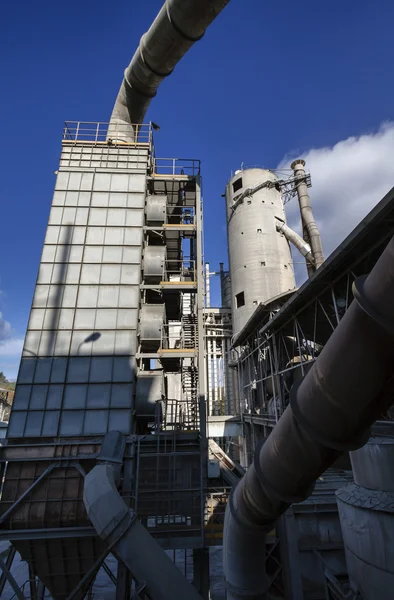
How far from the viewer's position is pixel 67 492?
34.2ft

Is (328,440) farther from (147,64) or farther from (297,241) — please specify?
(297,241)

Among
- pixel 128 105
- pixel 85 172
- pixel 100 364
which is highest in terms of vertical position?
pixel 128 105

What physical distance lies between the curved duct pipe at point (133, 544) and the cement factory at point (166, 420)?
4 centimetres

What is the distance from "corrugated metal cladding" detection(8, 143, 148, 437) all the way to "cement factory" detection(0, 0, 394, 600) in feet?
0.21

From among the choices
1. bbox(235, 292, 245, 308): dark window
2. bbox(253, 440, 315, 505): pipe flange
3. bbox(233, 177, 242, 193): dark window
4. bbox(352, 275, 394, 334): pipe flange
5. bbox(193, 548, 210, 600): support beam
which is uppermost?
bbox(233, 177, 242, 193): dark window

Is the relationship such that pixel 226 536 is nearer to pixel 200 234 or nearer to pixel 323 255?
pixel 200 234

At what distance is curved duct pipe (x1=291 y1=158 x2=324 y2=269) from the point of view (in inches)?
1113

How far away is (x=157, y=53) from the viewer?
16406mm

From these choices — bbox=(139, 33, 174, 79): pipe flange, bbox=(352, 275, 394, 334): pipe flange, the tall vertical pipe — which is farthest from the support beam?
bbox=(139, 33, 174, 79): pipe flange

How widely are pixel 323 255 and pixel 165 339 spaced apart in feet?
64.0

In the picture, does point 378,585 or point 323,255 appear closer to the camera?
point 378,585

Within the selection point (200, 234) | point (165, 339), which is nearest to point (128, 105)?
point (200, 234)

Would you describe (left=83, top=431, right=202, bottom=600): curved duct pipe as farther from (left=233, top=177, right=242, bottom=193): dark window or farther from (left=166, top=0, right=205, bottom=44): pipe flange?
(left=233, top=177, right=242, bottom=193): dark window

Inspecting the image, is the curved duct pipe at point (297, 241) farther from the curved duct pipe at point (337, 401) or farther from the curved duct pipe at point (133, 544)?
the curved duct pipe at point (337, 401)
